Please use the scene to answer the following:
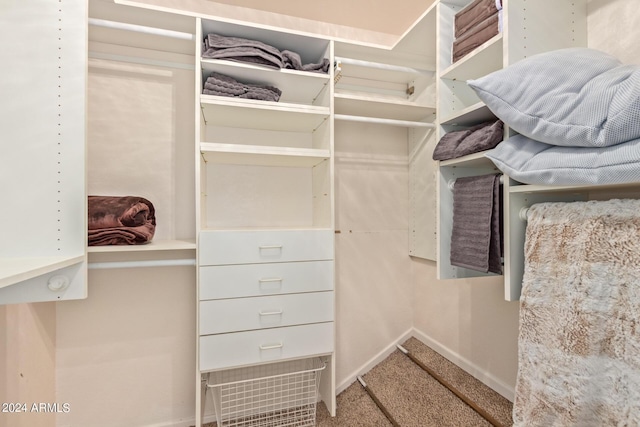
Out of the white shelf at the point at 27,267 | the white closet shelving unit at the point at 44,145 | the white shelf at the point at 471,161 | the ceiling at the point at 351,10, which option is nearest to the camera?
the white shelf at the point at 27,267

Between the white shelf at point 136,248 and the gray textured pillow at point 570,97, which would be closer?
the gray textured pillow at point 570,97

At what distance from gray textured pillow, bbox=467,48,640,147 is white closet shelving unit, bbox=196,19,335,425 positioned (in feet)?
2.92

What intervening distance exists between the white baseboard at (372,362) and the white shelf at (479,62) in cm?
169

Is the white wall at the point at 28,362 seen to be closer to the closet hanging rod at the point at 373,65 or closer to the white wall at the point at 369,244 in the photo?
the white wall at the point at 369,244

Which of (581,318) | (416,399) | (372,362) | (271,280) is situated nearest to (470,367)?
(416,399)

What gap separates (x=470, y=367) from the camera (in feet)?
5.71

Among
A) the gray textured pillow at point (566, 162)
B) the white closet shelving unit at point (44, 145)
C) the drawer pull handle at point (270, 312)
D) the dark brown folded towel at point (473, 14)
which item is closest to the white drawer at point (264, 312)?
the drawer pull handle at point (270, 312)

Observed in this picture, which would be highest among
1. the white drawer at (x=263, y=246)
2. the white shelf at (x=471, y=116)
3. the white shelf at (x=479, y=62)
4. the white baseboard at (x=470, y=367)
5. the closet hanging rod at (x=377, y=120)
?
the white shelf at (x=479, y=62)

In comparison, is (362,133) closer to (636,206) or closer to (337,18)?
(337,18)

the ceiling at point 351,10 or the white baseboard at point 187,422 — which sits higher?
the ceiling at point 351,10

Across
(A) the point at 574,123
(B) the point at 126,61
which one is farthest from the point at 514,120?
(B) the point at 126,61

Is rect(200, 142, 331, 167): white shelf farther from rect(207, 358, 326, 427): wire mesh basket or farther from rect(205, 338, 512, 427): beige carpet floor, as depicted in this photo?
rect(205, 338, 512, 427): beige carpet floor

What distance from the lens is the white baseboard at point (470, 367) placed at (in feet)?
4.99

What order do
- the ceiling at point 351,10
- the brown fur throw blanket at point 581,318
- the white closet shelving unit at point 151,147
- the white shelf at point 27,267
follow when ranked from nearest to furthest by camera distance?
the white shelf at point 27,267, the brown fur throw blanket at point 581,318, the white closet shelving unit at point 151,147, the ceiling at point 351,10
